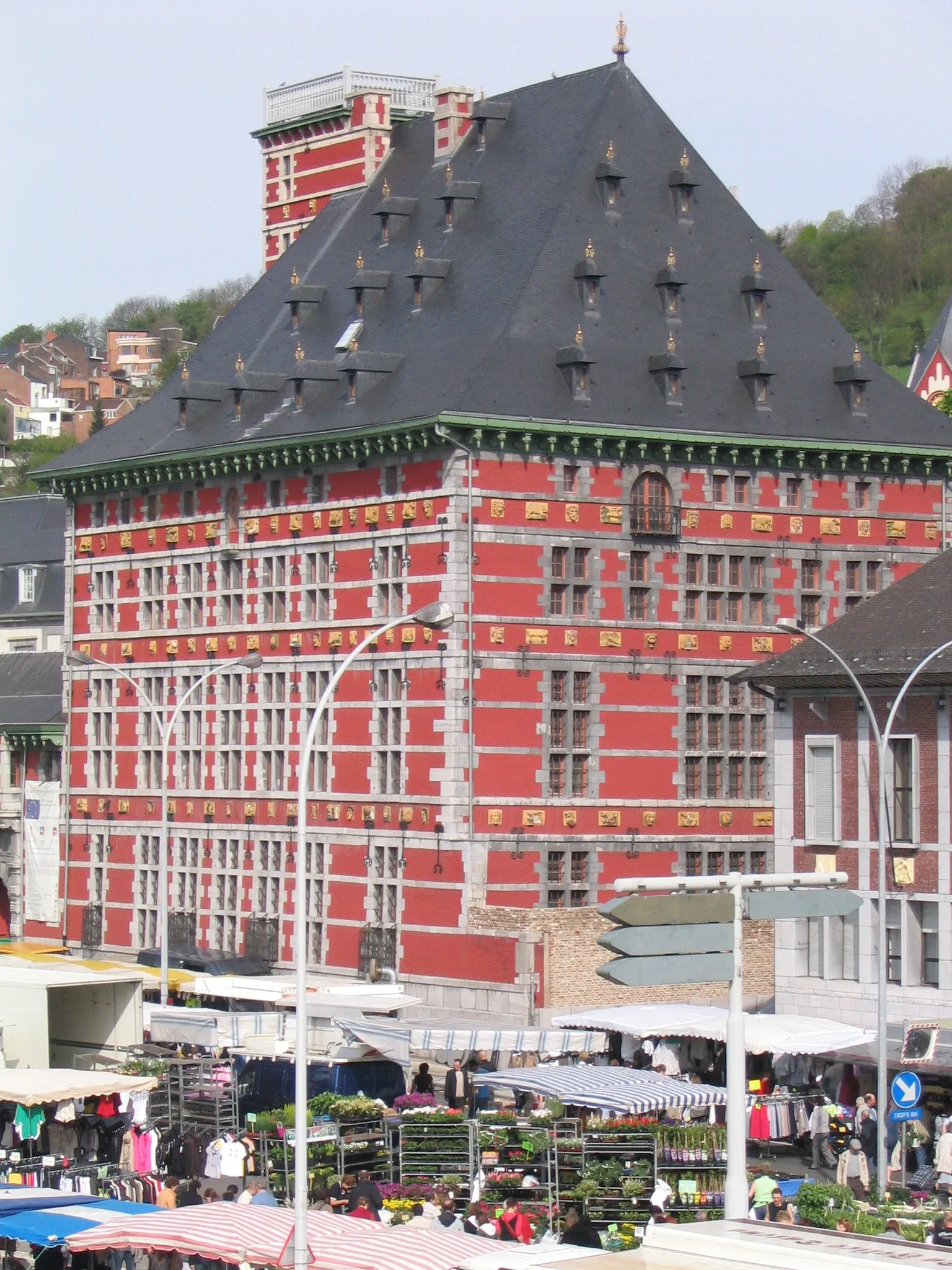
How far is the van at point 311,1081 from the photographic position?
129 feet

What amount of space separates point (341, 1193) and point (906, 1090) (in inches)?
281

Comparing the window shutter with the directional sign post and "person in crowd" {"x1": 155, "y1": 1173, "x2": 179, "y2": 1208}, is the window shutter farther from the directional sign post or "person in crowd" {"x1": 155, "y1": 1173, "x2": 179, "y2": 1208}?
the directional sign post

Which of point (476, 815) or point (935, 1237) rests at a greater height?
point (476, 815)

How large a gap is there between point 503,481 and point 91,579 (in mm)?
17133

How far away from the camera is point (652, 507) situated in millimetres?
56781

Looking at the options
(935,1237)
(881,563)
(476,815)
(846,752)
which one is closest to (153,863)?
(476,815)

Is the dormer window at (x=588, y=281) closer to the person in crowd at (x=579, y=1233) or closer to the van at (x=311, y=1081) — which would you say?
the van at (x=311, y=1081)

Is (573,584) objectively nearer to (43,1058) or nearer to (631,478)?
(631,478)

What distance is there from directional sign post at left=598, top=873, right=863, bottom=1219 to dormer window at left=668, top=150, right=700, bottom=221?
135 ft

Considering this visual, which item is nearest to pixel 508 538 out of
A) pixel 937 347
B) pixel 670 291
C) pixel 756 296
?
pixel 670 291

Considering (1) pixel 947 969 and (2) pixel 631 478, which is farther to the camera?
(2) pixel 631 478

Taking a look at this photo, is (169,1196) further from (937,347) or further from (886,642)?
(937,347)

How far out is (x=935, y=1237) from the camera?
1009 inches

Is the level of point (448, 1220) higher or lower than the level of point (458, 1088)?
lower
